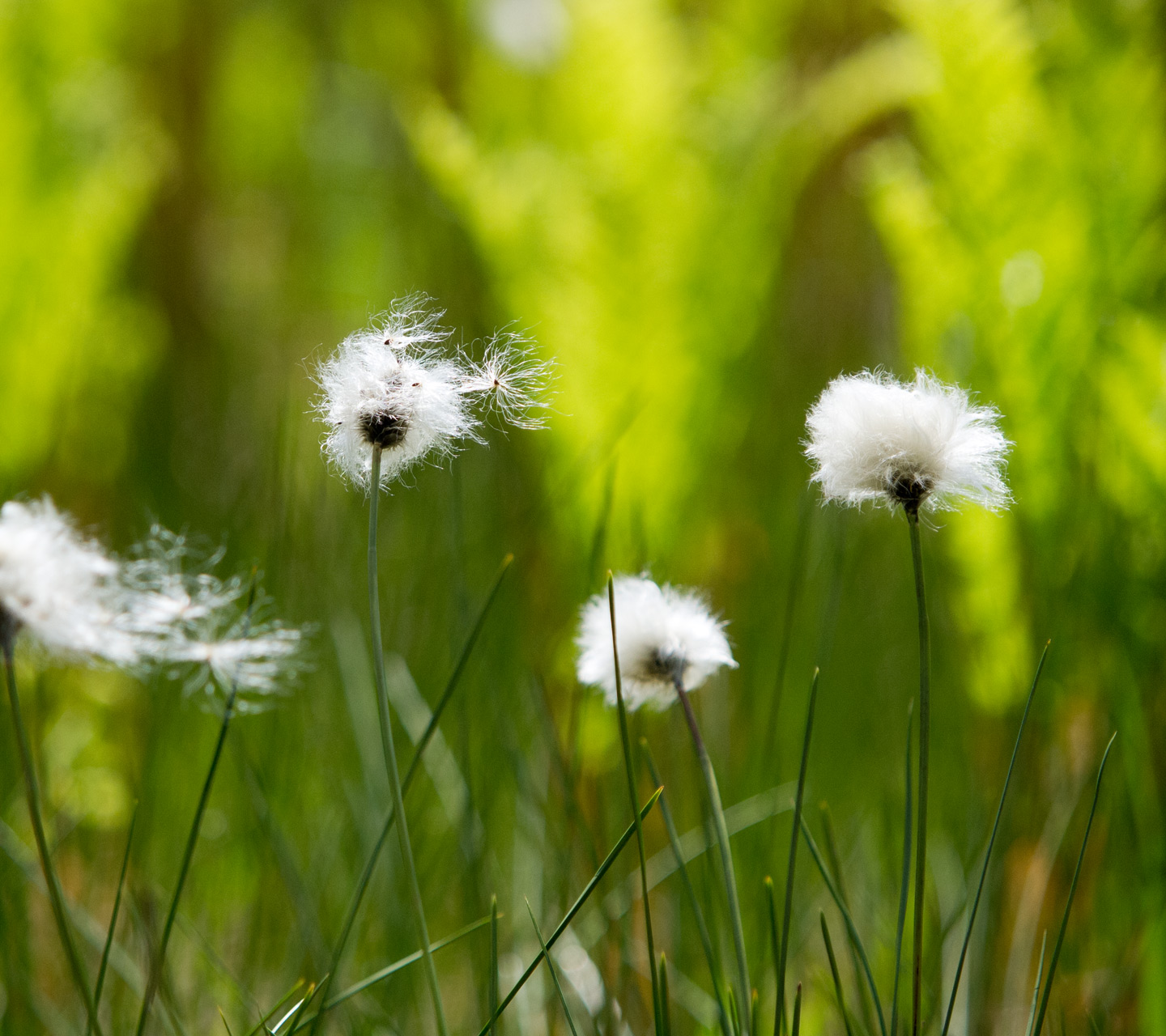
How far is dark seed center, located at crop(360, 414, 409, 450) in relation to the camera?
9.0 inches

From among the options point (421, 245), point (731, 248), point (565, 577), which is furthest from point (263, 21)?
point (565, 577)

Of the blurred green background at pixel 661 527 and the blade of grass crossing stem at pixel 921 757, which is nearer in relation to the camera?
the blade of grass crossing stem at pixel 921 757

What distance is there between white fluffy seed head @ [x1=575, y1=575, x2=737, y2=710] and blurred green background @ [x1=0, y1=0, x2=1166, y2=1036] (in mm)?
89

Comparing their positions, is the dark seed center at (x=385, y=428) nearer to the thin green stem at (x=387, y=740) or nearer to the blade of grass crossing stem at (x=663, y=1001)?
the thin green stem at (x=387, y=740)

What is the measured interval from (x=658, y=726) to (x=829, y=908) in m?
0.23

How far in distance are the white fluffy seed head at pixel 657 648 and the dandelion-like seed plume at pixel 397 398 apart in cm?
7

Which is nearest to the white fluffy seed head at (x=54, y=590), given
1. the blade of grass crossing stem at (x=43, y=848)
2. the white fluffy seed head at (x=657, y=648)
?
the blade of grass crossing stem at (x=43, y=848)

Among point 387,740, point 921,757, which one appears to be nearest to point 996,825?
point 921,757

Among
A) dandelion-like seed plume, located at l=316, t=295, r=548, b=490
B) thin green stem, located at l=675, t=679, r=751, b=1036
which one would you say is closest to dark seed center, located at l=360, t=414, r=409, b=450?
dandelion-like seed plume, located at l=316, t=295, r=548, b=490

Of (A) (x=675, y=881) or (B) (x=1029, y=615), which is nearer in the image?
(A) (x=675, y=881)

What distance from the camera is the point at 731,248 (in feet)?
3.18

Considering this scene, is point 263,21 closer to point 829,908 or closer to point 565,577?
point 565,577

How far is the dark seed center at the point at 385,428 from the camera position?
9.0 inches

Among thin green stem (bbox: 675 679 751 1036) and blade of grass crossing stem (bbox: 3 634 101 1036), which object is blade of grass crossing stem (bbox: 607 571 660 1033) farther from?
blade of grass crossing stem (bbox: 3 634 101 1036)
